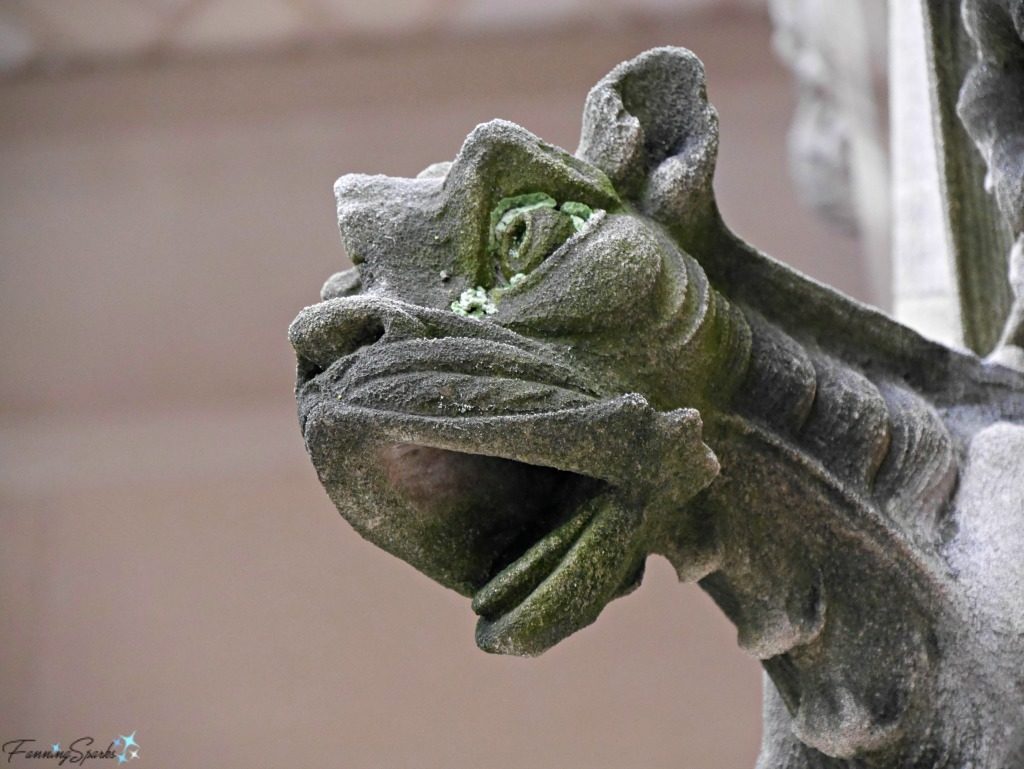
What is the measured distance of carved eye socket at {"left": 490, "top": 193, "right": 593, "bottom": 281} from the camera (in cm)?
79

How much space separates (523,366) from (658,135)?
0.24 meters

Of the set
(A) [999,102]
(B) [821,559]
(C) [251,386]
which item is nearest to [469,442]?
(B) [821,559]

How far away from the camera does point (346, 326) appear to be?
75 centimetres

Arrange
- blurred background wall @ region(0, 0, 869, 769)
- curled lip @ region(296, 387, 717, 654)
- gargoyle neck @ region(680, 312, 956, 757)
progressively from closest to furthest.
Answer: curled lip @ region(296, 387, 717, 654) < gargoyle neck @ region(680, 312, 956, 757) < blurred background wall @ region(0, 0, 869, 769)

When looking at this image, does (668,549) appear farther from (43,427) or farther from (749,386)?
(43,427)

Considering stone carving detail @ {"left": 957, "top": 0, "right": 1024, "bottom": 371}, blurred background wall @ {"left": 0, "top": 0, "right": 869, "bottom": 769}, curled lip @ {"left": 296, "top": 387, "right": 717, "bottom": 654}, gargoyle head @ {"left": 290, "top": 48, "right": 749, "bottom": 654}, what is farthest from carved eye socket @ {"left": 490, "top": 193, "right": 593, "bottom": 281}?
blurred background wall @ {"left": 0, "top": 0, "right": 869, "bottom": 769}

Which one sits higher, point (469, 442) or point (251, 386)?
point (469, 442)

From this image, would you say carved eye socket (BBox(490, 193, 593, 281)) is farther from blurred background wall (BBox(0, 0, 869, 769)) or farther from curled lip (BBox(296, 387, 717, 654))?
blurred background wall (BBox(0, 0, 869, 769))

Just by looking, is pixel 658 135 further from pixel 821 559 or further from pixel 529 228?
pixel 821 559

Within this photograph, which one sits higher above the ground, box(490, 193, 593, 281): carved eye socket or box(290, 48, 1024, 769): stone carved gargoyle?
box(490, 193, 593, 281): carved eye socket

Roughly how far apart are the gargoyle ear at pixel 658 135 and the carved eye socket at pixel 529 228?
6 centimetres

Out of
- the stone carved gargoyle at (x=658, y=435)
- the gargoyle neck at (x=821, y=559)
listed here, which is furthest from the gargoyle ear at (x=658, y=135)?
the gargoyle neck at (x=821, y=559)

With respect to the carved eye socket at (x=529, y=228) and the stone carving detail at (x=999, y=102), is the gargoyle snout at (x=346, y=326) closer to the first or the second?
the carved eye socket at (x=529, y=228)

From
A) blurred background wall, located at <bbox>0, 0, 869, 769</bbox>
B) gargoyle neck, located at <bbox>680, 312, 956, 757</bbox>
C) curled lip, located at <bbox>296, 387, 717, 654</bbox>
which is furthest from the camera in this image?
blurred background wall, located at <bbox>0, 0, 869, 769</bbox>
